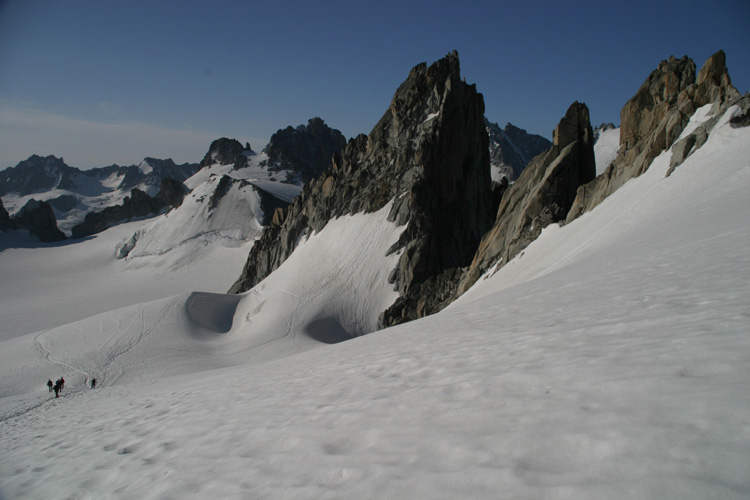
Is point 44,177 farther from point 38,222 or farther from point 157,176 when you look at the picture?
point 38,222

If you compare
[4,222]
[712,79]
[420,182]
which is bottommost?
[712,79]

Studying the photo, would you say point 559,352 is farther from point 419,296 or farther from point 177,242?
point 177,242

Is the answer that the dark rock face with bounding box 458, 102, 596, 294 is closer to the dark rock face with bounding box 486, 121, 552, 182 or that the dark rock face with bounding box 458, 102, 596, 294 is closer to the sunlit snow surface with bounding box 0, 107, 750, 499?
the sunlit snow surface with bounding box 0, 107, 750, 499

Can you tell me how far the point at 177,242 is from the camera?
82312mm

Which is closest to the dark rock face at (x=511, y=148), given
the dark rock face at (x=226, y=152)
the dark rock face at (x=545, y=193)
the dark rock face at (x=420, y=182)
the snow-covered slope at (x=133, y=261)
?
the dark rock face at (x=226, y=152)

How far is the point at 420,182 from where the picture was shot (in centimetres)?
4172

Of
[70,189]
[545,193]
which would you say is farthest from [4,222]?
[545,193]

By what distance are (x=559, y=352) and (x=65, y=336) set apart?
38429 mm

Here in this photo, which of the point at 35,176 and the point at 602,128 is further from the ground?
the point at 35,176

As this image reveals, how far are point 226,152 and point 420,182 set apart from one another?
112m

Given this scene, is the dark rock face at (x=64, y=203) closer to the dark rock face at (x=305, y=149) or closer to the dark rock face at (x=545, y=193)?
the dark rock face at (x=305, y=149)

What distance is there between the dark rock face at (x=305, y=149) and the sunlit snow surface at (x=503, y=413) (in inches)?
4475

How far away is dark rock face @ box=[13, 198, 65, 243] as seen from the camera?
10591 centimetres

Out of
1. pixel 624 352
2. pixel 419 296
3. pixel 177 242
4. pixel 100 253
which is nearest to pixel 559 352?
pixel 624 352
